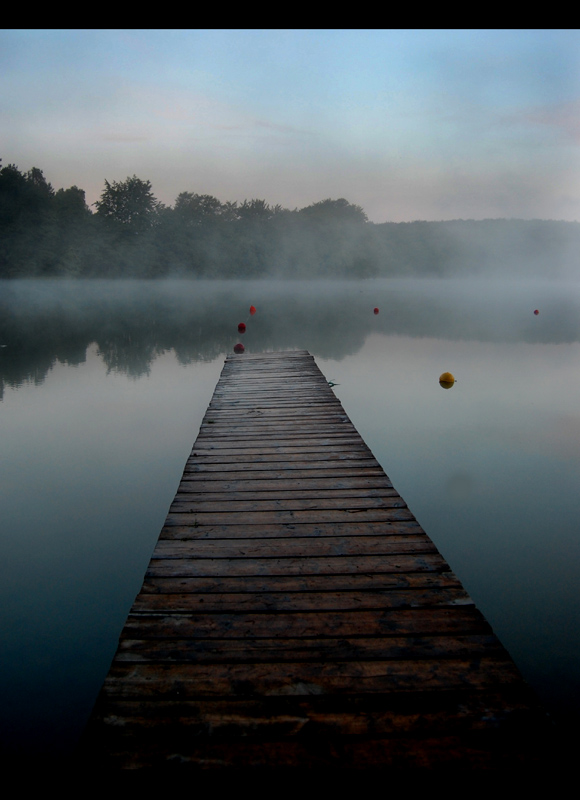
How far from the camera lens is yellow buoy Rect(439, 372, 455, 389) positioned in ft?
25.7

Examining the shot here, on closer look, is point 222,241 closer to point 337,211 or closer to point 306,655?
point 337,211

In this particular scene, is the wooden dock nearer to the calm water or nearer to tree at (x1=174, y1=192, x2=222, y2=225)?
the calm water

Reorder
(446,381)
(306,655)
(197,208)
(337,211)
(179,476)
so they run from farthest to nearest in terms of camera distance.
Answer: (337,211)
(197,208)
(446,381)
(179,476)
(306,655)

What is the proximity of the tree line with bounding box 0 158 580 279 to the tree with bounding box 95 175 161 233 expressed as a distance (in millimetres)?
93

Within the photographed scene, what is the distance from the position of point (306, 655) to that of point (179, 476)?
9.91ft

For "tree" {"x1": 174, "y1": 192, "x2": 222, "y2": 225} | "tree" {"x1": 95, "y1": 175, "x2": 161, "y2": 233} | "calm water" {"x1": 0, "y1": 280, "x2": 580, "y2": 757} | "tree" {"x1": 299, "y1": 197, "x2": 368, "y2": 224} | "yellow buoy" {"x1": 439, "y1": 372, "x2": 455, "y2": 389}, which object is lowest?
"calm water" {"x1": 0, "y1": 280, "x2": 580, "y2": 757}

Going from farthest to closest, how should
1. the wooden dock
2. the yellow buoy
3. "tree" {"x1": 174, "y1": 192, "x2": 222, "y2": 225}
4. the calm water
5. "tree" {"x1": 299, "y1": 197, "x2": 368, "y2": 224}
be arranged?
"tree" {"x1": 299, "y1": 197, "x2": 368, "y2": 224}, "tree" {"x1": 174, "y1": 192, "x2": 222, "y2": 225}, the yellow buoy, the calm water, the wooden dock

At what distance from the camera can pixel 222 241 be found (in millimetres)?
48594

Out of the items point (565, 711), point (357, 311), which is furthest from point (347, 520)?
point (357, 311)

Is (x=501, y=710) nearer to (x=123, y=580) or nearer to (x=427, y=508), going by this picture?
(x=123, y=580)

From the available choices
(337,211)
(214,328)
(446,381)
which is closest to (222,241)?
(337,211)

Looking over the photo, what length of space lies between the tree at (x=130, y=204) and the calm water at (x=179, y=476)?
117 ft

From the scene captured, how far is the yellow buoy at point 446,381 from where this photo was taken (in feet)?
25.7

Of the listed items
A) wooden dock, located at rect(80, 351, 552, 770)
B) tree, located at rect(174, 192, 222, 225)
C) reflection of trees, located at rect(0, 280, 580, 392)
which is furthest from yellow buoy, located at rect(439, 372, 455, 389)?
tree, located at rect(174, 192, 222, 225)
